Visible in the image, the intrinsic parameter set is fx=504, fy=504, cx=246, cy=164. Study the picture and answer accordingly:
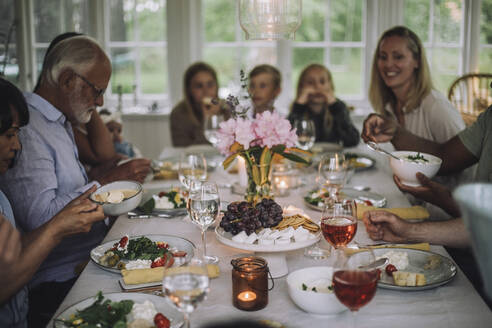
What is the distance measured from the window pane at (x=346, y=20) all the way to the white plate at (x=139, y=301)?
3962 mm

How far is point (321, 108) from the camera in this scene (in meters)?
3.56

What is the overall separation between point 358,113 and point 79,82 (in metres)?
3.18

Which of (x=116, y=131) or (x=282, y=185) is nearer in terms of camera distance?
(x=282, y=185)

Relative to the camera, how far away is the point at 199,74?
366 cm

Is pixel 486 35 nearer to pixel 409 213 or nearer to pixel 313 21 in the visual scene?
pixel 313 21

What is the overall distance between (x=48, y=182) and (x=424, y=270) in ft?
3.95

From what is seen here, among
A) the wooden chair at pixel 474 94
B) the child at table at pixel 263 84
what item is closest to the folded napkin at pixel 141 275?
the child at table at pixel 263 84

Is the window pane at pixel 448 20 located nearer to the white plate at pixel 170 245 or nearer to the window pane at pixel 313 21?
the window pane at pixel 313 21

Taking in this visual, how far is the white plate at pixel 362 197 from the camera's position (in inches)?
75.0

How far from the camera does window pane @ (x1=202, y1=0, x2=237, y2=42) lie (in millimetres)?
4633

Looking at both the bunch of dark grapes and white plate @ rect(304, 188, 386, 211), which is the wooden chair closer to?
white plate @ rect(304, 188, 386, 211)

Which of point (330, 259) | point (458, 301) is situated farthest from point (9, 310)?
point (458, 301)

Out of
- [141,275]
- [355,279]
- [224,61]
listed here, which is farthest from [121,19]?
[355,279]

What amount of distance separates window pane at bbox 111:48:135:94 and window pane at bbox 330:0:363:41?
1.89 m
